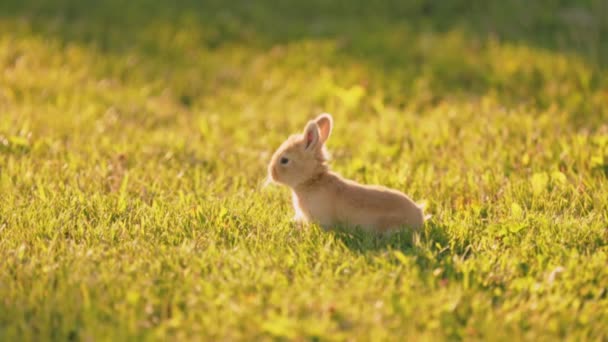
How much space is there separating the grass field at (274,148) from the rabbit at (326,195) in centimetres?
13

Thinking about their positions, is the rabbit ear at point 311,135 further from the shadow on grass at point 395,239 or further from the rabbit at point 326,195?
the shadow on grass at point 395,239

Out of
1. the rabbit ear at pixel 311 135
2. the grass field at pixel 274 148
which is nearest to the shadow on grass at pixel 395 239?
the grass field at pixel 274 148

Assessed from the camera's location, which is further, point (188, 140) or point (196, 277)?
point (188, 140)

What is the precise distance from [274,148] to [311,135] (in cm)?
215

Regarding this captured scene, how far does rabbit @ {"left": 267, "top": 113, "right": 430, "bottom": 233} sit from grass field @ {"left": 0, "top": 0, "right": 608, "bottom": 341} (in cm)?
13

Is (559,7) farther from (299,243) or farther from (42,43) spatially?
(299,243)

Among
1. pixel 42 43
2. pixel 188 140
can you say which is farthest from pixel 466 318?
pixel 42 43

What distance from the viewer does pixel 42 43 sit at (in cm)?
986

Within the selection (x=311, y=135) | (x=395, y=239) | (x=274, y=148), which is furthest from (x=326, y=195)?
(x=274, y=148)

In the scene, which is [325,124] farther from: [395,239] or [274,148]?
[274,148]

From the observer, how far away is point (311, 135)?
5320 mm

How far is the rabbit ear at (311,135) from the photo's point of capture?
17.2ft

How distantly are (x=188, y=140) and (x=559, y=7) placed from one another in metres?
5.76

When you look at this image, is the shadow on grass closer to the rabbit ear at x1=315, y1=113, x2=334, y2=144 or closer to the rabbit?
the rabbit
